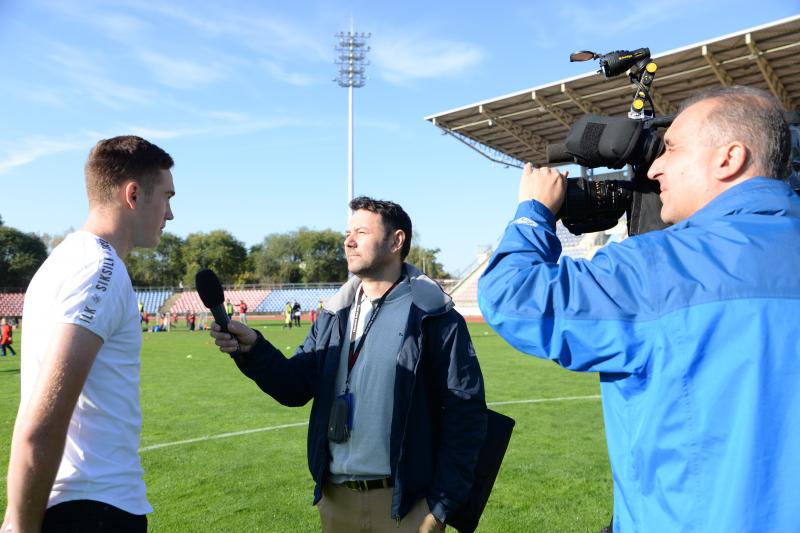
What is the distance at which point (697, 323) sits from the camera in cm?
135

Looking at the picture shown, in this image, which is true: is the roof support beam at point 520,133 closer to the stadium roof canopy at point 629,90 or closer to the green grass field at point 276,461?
the stadium roof canopy at point 629,90

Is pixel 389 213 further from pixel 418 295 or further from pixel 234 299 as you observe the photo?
pixel 234 299

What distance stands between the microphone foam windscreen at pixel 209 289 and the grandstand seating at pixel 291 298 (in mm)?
58353

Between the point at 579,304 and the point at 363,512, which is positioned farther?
the point at 363,512

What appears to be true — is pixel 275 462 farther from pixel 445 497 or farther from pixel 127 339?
pixel 127 339

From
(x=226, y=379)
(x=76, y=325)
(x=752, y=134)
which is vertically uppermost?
(x=752, y=134)

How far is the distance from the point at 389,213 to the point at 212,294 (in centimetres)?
109

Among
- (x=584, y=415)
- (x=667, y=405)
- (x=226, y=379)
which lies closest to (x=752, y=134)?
(x=667, y=405)

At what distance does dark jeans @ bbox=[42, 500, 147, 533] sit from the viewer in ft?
6.17

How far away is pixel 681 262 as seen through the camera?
1393mm

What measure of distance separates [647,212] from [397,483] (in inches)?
62.3

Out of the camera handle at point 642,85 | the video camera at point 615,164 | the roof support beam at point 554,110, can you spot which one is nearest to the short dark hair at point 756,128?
the video camera at point 615,164

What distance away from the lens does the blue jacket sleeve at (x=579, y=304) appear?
1413 mm

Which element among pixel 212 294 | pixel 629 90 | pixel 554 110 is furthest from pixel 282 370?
pixel 554 110
